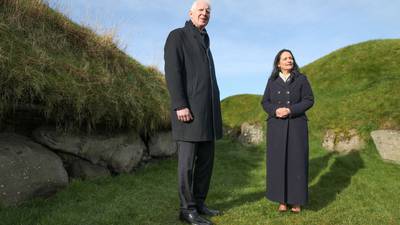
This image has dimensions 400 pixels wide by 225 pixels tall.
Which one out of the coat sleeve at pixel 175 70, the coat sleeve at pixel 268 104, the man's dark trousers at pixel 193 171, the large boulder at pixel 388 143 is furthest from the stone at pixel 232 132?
the coat sleeve at pixel 175 70

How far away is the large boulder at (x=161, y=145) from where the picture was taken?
963 centimetres

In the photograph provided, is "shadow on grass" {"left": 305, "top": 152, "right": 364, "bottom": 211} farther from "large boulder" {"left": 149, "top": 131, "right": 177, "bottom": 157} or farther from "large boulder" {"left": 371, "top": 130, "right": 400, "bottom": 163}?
"large boulder" {"left": 149, "top": 131, "right": 177, "bottom": 157}

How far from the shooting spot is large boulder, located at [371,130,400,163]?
1039 cm

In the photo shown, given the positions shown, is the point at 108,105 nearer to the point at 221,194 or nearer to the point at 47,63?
the point at 47,63

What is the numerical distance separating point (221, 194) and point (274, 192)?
126 cm

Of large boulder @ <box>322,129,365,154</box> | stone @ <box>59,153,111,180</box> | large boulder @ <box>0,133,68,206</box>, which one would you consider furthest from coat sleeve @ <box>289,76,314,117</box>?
large boulder @ <box>322,129,365,154</box>

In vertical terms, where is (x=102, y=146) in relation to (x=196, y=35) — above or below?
below

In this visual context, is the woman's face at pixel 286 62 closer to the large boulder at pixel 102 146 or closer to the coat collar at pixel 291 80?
the coat collar at pixel 291 80

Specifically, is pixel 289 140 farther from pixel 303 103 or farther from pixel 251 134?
pixel 251 134

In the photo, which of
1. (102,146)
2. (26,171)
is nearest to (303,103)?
(102,146)

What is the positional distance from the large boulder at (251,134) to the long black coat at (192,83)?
829 centimetres

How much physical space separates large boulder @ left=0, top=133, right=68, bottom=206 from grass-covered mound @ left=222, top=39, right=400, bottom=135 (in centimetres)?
824

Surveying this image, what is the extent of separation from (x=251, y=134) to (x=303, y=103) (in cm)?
828

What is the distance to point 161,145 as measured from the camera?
9.83m
